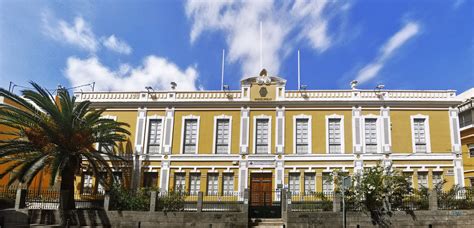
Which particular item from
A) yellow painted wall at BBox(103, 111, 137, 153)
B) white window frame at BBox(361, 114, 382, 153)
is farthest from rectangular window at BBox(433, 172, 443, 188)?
yellow painted wall at BBox(103, 111, 137, 153)

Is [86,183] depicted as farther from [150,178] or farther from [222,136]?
[222,136]

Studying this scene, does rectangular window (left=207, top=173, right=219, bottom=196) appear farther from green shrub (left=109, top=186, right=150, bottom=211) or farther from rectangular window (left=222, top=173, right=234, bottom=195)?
green shrub (left=109, top=186, right=150, bottom=211)

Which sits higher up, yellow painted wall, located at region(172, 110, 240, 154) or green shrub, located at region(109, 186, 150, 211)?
yellow painted wall, located at region(172, 110, 240, 154)

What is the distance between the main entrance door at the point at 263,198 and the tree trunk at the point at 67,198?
29.3 feet

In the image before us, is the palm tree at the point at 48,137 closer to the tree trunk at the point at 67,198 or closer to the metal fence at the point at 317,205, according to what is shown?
the tree trunk at the point at 67,198

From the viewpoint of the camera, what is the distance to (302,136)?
2188 centimetres

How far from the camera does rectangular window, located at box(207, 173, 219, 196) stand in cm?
2148

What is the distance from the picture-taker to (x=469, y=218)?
16.9 m

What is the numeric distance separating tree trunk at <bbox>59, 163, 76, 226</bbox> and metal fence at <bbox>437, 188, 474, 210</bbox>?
17838mm

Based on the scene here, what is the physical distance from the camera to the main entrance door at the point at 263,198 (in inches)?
733

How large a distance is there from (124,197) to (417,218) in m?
14.1

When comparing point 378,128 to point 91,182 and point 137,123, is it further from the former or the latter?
point 91,182

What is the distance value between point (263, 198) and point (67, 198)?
1027cm

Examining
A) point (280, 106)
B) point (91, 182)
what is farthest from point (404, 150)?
point (91, 182)
